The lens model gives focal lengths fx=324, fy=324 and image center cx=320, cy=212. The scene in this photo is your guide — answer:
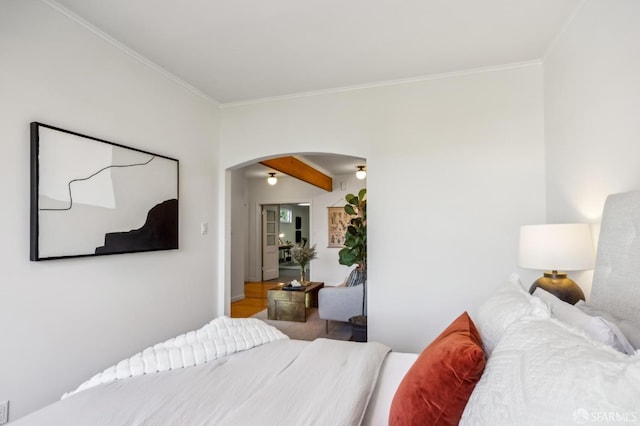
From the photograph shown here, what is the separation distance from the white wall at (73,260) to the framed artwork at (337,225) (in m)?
4.18

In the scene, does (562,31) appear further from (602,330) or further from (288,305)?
(288,305)

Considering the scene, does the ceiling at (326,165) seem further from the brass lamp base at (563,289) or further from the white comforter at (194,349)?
the white comforter at (194,349)

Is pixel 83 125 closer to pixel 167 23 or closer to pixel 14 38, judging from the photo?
pixel 14 38

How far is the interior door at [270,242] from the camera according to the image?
7.90 metres

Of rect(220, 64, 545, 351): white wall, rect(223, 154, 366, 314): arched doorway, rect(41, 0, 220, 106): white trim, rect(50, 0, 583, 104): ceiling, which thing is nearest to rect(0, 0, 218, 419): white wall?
rect(41, 0, 220, 106): white trim

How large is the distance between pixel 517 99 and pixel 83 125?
323cm

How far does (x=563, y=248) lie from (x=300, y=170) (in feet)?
13.5

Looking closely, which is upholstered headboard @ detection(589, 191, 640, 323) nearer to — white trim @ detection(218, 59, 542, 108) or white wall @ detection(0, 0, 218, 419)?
white trim @ detection(218, 59, 542, 108)

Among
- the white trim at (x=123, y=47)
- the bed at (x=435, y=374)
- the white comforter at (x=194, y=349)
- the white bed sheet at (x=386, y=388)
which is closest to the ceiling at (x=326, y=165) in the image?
the white trim at (x=123, y=47)

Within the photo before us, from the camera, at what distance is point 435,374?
958 millimetres

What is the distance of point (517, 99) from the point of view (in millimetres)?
2652

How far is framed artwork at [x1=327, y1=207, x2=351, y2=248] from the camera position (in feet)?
22.6

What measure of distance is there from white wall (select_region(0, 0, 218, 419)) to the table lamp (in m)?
2.73

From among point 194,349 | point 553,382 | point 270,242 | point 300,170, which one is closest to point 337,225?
point 300,170
